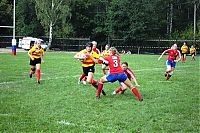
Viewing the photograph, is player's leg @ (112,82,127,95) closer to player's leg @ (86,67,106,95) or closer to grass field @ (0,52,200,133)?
grass field @ (0,52,200,133)

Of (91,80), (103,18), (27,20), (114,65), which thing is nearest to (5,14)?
(27,20)

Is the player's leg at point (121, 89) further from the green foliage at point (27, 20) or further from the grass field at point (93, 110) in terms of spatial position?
the green foliage at point (27, 20)

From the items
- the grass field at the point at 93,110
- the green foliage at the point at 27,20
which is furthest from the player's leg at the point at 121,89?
the green foliage at the point at 27,20

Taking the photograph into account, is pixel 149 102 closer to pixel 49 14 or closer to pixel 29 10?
pixel 49 14

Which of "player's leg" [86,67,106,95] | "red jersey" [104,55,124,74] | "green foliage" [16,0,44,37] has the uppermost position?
"green foliage" [16,0,44,37]

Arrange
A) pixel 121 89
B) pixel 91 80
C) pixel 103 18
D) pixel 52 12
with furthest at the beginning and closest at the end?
pixel 103 18 → pixel 52 12 → pixel 91 80 → pixel 121 89

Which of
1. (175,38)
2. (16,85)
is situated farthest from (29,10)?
(16,85)

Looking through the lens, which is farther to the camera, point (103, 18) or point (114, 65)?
point (103, 18)

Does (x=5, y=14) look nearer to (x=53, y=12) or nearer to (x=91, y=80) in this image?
(x=53, y=12)

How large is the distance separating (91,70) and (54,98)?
312 centimetres

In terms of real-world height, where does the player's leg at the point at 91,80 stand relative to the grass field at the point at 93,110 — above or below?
above

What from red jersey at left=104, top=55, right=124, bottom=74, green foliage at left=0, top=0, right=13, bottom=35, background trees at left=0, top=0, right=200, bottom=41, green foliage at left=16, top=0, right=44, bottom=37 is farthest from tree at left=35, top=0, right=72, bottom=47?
red jersey at left=104, top=55, right=124, bottom=74

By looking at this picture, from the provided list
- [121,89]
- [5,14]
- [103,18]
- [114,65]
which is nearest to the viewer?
Answer: [114,65]

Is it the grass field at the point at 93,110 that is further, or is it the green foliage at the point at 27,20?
the green foliage at the point at 27,20
